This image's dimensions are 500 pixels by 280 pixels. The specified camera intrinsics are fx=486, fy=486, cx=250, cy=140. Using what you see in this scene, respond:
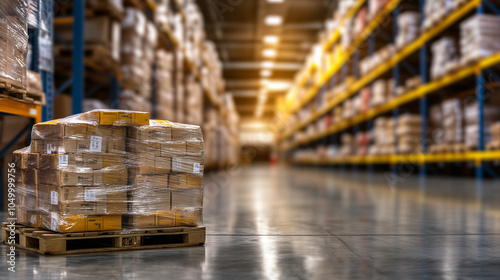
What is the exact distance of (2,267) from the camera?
1.90 meters

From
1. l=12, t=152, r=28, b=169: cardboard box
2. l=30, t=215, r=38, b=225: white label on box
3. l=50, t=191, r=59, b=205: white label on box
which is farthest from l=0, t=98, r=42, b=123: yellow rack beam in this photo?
l=50, t=191, r=59, b=205: white label on box

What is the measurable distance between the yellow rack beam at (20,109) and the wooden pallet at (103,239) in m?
0.82

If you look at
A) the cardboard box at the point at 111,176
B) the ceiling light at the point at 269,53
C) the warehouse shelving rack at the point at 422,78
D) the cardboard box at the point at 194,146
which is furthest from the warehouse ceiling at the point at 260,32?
the cardboard box at the point at 111,176

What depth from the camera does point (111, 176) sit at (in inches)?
91.9

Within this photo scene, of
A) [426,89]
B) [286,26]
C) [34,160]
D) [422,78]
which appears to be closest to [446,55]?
[426,89]

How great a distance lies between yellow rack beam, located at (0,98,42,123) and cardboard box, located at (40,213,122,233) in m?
0.97

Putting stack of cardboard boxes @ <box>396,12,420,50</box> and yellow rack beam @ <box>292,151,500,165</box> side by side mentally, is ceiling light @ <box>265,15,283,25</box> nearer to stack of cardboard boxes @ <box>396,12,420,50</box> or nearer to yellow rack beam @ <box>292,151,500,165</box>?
yellow rack beam @ <box>292,151,500,165</box>

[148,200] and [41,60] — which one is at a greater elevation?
[41,60]

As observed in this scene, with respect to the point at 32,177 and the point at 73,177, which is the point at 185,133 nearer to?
the point at 73,177

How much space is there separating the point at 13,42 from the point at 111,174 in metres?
1.13

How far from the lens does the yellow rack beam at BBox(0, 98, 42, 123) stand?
2.97 meters

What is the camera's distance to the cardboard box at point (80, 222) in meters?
2.22

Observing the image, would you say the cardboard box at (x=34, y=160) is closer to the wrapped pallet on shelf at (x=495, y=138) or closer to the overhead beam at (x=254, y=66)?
the wrapped pallet on shelf at (x=495, y=138)

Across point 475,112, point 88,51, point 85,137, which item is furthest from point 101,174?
point 475,112
